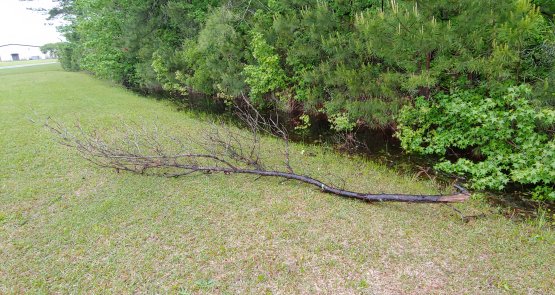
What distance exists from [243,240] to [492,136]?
4.63m

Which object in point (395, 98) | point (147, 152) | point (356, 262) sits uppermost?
point (395, 98)

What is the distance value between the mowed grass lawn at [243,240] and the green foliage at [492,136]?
82cm

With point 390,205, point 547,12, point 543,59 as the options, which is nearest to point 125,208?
point 390,205

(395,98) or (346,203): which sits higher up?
(395,98)

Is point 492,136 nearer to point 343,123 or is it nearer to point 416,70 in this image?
point 416,70

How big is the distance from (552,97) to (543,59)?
2.44 feet

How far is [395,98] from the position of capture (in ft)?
21.2

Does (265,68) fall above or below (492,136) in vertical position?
above

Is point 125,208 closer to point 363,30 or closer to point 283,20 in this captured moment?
point 363,30

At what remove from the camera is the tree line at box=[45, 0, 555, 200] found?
15.4ft

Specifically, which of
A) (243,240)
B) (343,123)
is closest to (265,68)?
(343,123)

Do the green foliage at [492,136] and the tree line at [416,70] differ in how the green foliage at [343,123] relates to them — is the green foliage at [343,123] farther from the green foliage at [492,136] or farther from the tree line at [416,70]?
the green foliage at [492,136]

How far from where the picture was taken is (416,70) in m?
5.91

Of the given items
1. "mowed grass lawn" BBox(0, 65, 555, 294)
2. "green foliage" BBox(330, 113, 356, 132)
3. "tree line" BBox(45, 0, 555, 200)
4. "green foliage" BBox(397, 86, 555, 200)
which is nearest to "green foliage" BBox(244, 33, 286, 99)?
"tree line" BBox(45, 0, 555, 200)
